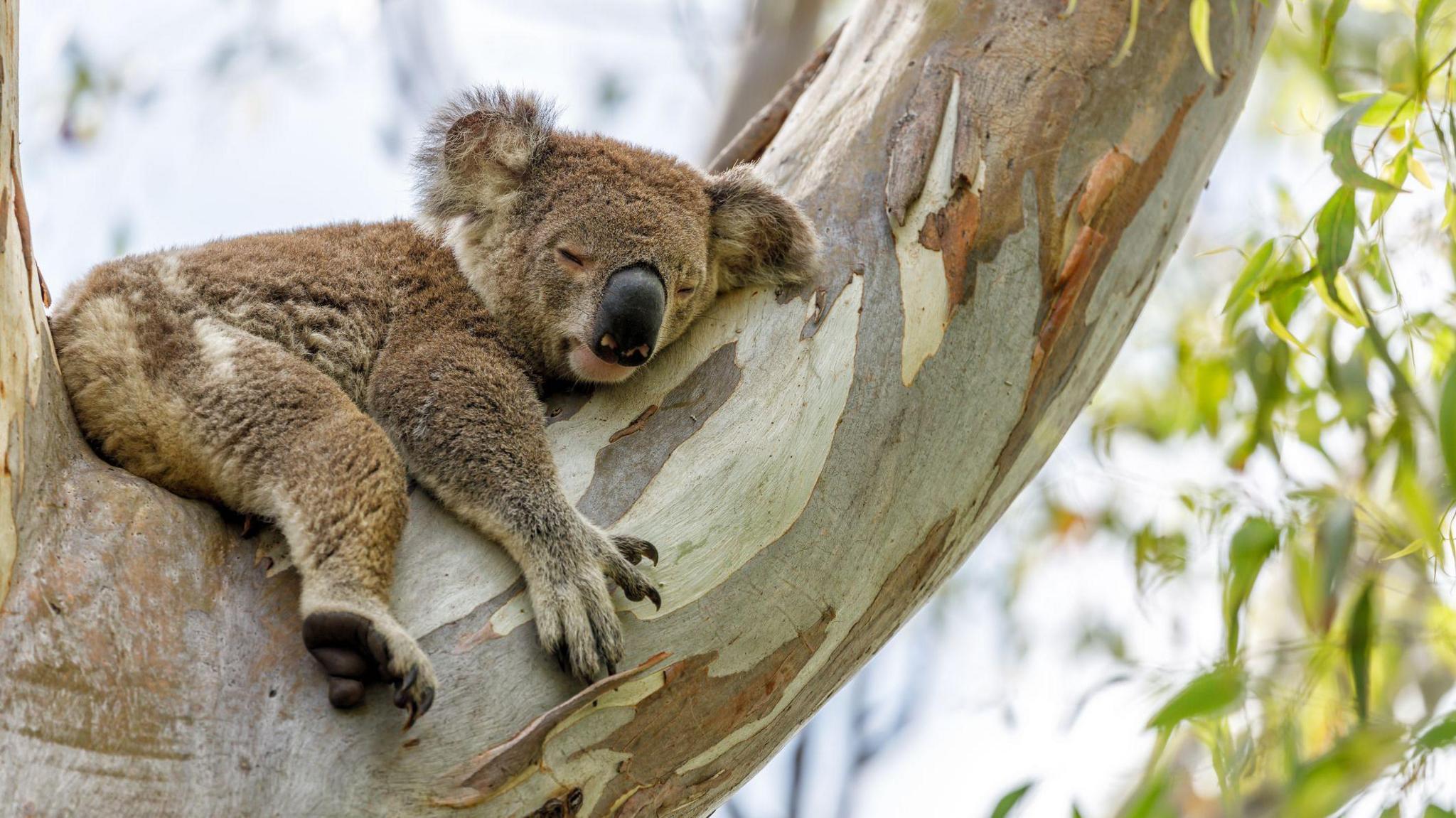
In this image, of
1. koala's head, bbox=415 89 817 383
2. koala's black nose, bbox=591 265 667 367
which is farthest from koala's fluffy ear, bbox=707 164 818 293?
koala's black nose, bbox=591 265 667 367

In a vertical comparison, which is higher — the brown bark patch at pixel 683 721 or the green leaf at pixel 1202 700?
the green leaf at pixel 1202 700

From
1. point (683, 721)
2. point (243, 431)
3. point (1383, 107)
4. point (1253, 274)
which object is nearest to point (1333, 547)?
point (1253, 274)

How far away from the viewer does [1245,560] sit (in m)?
2.54

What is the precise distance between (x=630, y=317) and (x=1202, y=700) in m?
1.30

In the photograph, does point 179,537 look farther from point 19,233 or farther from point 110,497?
point 19,233

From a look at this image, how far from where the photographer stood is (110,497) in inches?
77.7

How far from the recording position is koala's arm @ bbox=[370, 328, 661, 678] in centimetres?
198

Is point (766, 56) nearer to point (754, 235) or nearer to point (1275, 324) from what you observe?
point (754, 235)

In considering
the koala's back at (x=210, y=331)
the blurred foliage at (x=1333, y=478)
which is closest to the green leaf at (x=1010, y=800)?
the blurred foliage at (x=1333, y=478)

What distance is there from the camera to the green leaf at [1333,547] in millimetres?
2162

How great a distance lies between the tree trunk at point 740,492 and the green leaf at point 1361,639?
68cm

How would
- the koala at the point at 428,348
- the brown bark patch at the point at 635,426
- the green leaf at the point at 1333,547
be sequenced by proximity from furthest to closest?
the brown bark patch at the point at 635,426, the green leaf at the point at 1333,547, the koala at the point at 428,348

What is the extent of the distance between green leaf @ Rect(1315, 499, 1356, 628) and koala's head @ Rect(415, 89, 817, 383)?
1114mm

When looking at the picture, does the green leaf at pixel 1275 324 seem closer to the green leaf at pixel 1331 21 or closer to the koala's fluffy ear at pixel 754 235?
the green leaf at pixel 1331 21
